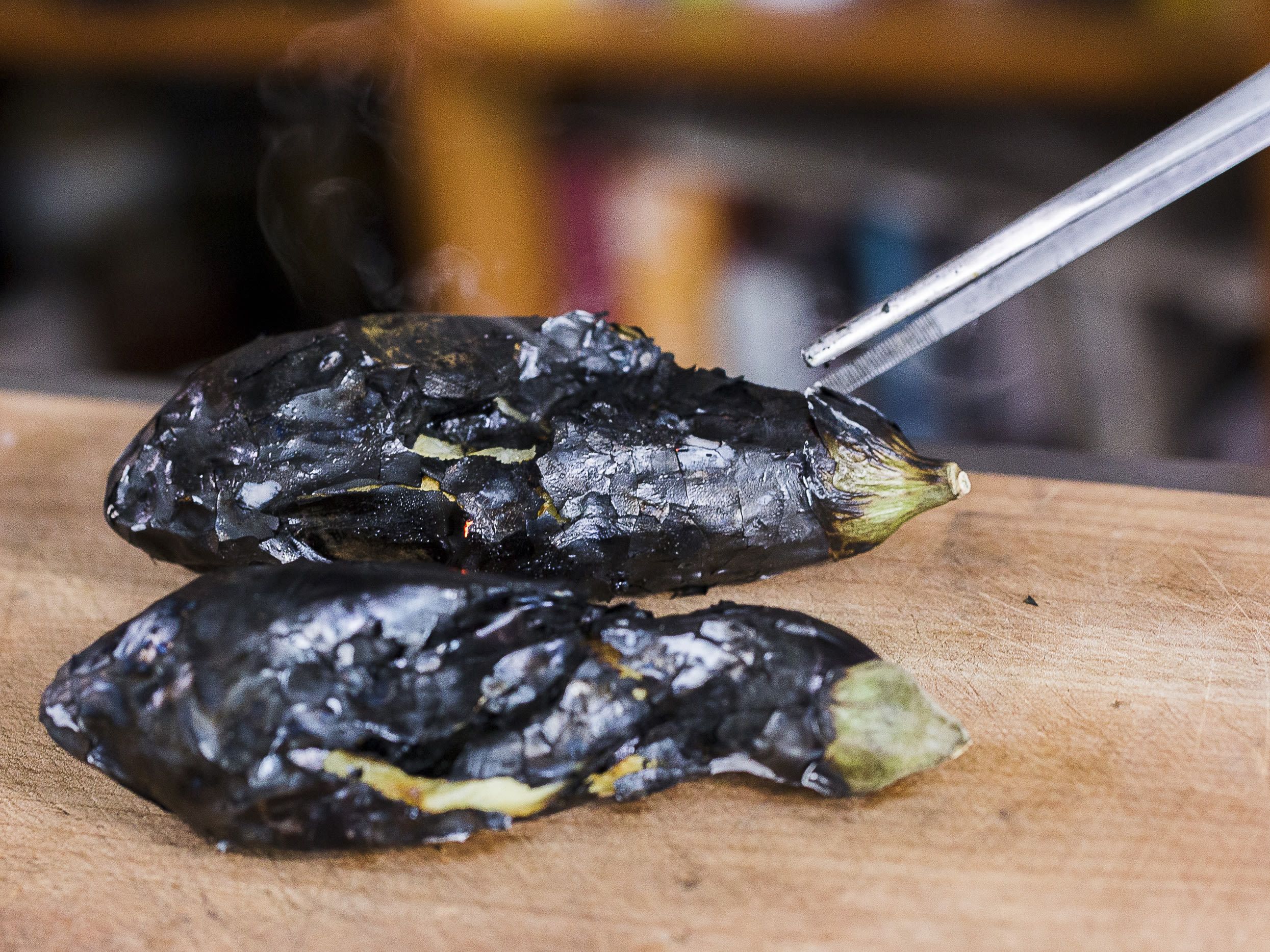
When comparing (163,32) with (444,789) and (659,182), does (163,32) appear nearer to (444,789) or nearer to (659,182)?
(659,182)

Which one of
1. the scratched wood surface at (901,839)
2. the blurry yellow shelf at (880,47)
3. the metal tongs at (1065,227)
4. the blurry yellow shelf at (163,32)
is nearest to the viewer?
the scratched wood surface at (901,839)

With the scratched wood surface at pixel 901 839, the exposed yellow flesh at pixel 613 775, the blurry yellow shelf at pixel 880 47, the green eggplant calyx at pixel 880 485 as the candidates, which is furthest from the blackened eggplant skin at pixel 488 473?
the blurry yellow shelf at pixel 880 47

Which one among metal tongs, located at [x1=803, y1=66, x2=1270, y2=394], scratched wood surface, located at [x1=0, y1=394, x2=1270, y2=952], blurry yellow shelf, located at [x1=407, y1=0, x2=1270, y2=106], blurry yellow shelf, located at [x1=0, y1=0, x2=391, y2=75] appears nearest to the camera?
scratched wood surface, located at [x1=0, y1=394, x2=1270, y2=952]

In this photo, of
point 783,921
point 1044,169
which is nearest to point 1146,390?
point 1044,169

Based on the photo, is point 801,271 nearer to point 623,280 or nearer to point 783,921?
point 623,280

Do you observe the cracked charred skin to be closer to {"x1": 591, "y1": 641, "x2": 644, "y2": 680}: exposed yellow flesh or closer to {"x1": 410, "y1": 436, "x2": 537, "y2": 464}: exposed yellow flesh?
{"x1": 591, "y1": 641, "x2": 644, "y2": 680}: exposed yellow flesh

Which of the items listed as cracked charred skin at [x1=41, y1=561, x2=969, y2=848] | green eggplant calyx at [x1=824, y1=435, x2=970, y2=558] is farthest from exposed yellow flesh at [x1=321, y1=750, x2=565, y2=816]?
green eggplant calyx at [x1=824, y1=435, x2=970, y2=558]

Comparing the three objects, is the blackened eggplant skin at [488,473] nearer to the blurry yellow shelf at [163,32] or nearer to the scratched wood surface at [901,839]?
the scratched wood surface at [901,839]
